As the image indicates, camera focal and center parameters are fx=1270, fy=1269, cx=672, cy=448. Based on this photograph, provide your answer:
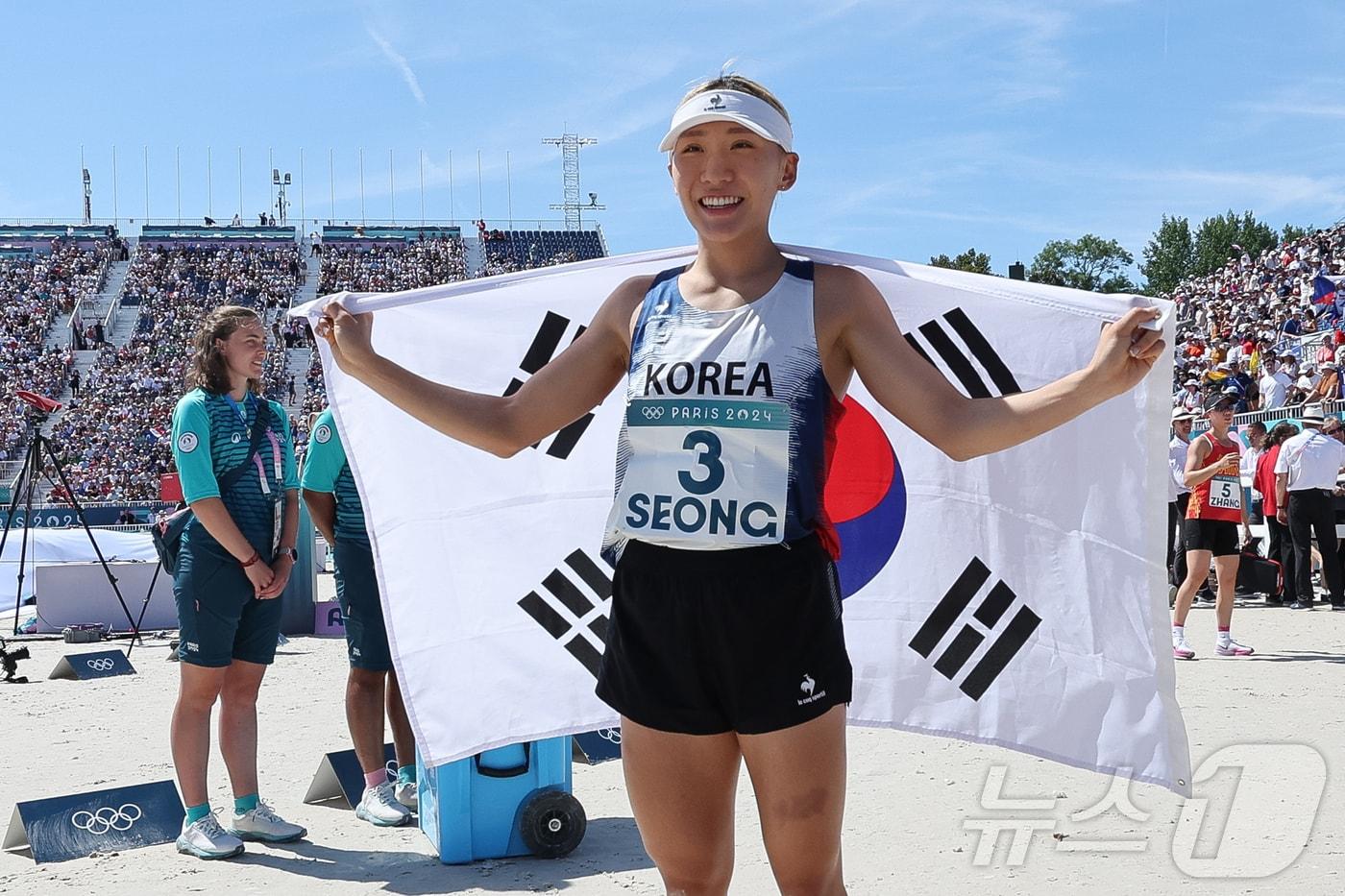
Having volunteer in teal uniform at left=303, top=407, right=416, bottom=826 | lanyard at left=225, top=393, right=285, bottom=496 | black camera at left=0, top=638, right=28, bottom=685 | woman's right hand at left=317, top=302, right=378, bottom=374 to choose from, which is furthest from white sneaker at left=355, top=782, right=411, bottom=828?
black camera at left=0, top=638, right=28, bottom=685

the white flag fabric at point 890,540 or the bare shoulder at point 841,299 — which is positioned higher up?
the bare shoulder at point 841,299

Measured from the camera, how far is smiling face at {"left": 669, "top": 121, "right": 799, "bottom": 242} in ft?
8.35

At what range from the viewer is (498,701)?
340 cm

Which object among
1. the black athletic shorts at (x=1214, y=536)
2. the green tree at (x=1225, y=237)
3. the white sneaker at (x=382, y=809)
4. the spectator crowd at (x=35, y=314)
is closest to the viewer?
the white sneaker at (x=382, y=809)

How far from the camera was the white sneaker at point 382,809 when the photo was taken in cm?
525

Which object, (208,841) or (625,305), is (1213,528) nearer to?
(208,841)

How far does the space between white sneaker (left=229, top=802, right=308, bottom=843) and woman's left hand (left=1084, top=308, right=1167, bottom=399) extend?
12.6ft

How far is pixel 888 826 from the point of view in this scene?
16.2 feet

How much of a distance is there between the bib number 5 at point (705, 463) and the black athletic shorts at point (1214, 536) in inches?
315

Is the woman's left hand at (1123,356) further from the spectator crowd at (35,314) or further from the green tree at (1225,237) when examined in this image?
the green tree at (1225,237)

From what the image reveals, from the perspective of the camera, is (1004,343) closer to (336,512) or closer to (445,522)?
(445,522)

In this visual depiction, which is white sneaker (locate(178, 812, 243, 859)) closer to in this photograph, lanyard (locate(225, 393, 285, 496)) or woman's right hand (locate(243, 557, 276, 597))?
woman's right hand (locate(243, 557, 276, 597))

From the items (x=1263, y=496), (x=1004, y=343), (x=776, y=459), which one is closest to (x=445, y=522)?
(x=776, y=459)

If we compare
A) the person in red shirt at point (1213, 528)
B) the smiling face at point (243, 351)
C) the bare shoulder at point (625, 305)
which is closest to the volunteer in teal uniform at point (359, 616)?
the smiling face at point (243, 351)
